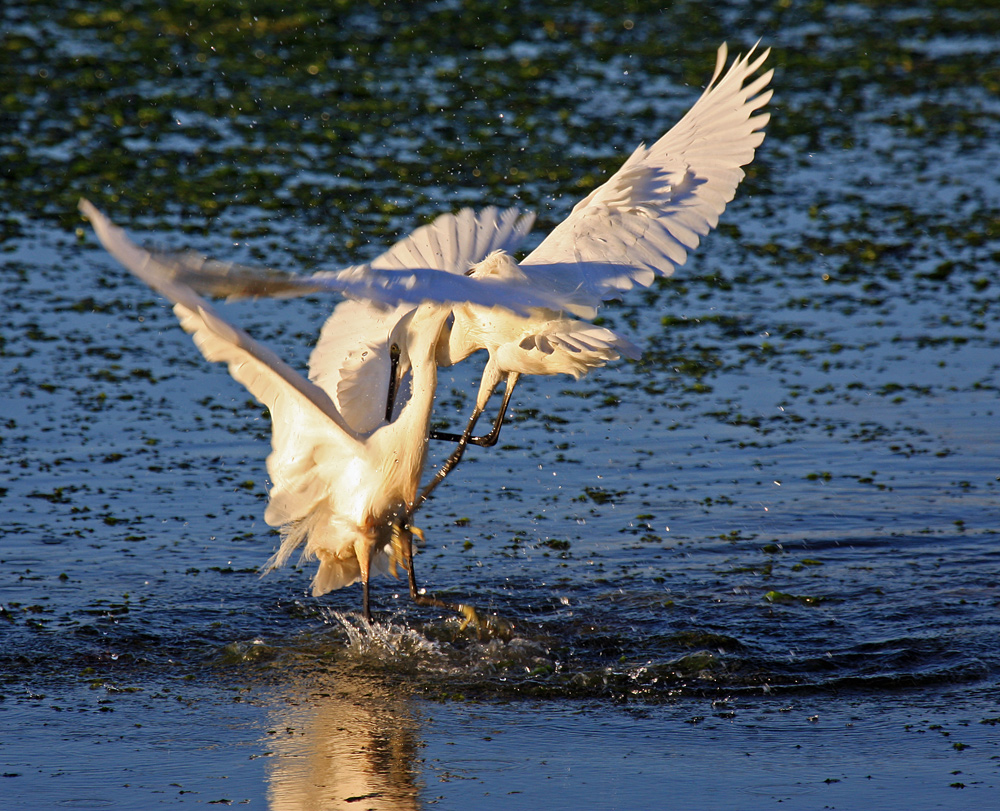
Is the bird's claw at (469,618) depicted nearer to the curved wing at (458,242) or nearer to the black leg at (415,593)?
the black leg at (415,593)

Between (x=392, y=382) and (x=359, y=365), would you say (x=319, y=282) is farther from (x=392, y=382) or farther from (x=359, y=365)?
(x=359, y=365)

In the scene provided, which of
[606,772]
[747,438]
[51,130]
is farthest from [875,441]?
[51,130]

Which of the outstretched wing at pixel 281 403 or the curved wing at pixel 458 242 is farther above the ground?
the curved wing at pixel 458 242

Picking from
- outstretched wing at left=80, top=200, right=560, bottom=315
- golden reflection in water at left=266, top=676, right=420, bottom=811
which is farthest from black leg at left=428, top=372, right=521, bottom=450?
outstretched wing at left=80, top=200, right=560, bottom=315

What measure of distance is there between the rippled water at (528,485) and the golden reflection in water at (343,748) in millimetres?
20

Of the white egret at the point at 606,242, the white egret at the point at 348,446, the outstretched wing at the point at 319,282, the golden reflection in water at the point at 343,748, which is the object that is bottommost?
the golden reflection in water at the point at 343,748

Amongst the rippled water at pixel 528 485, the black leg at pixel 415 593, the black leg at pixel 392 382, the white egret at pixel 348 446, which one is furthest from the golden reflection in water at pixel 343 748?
the black leg at pixel 392 382

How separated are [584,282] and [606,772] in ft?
6.76

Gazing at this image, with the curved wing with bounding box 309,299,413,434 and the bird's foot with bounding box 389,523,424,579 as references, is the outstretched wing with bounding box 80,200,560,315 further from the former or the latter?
the bird's foot with bounding box 389,523,424,579

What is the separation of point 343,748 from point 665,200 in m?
→ 2.84

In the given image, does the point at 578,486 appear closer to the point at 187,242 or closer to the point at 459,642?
the point at 459,642

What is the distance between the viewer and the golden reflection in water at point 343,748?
477 centimetres

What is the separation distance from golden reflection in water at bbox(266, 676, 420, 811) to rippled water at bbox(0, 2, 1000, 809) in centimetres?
2

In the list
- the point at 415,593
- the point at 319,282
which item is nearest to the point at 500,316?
the point at 415,593
